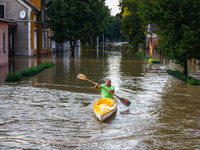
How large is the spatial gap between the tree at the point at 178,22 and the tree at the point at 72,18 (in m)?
22.7

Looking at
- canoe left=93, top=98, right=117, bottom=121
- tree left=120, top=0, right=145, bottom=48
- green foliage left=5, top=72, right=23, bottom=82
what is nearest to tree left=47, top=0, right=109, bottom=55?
tree left=120, top=0, right=145, bottom=48

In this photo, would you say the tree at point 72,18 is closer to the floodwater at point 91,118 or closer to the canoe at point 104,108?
the floodwater at point 91,118

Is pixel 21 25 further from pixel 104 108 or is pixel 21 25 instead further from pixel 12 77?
pixel 104 108

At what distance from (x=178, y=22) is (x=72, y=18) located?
24523 millimetres

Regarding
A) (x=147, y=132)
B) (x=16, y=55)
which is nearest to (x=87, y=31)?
(x=16, y=55)

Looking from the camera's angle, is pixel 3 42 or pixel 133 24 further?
pixel 133 24

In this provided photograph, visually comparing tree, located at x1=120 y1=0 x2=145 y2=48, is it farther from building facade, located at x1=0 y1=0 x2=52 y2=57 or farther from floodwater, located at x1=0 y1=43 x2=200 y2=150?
floodwater, located at x1=0 y1=43 x2=200 y2=150

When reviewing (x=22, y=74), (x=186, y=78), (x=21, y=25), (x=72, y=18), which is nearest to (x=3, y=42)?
(x=22, y=74)

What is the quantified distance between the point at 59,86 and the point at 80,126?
8262 millimetres

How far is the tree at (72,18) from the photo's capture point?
1699 inches

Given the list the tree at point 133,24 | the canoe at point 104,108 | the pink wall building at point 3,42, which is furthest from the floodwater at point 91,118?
the tree at point 133,24

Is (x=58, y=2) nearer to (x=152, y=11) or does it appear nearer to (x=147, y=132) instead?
(x=152, y=11)

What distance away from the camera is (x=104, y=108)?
39.3 feet

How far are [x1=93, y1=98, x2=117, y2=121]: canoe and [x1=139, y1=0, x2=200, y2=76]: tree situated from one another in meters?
8.63
